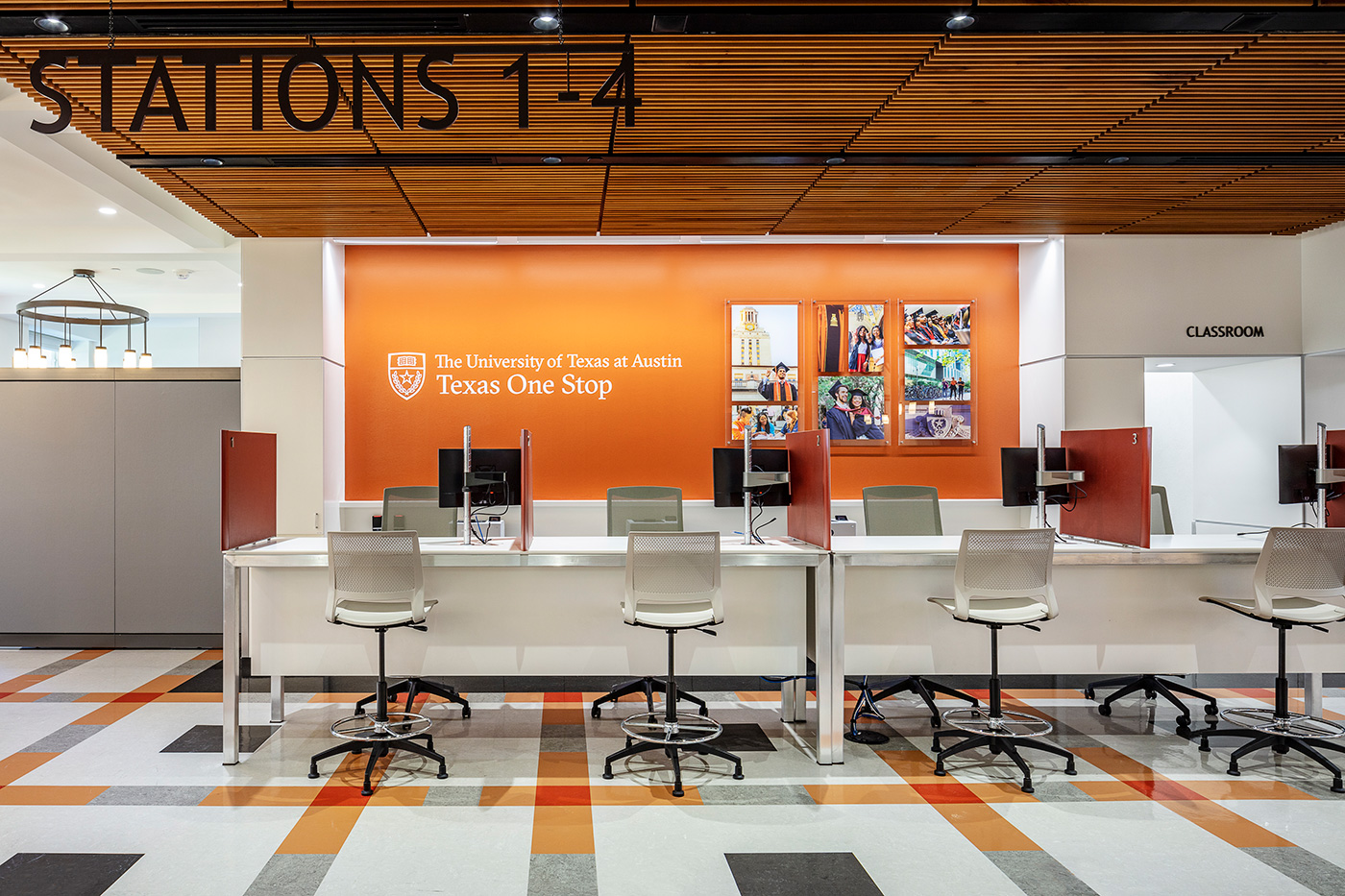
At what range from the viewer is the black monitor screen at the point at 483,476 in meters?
4.89

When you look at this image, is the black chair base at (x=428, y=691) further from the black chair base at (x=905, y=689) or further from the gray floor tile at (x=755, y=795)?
the black chair base at (x=905, y=689)

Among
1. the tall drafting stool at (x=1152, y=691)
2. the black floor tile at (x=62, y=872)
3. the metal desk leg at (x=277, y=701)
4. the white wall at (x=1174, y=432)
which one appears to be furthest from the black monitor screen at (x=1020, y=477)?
the black floor tile at (x=62, y=872)

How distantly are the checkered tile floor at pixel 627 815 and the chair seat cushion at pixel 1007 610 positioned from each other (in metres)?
0.82

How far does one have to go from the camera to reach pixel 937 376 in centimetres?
741

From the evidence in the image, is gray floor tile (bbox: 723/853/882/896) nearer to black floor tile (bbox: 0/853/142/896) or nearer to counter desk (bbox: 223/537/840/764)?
counter desk (bbox: 223/537/840/764)

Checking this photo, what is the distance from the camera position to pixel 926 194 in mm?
5703

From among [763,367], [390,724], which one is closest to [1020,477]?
[763,367]

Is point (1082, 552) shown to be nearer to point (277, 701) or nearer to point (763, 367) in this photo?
point (763, 367)

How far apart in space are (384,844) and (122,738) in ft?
7.60

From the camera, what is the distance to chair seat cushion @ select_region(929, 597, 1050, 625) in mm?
4113

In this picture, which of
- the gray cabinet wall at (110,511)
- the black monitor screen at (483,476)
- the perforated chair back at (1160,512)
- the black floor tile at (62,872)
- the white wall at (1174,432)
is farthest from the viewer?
the white wall at (1174,432)

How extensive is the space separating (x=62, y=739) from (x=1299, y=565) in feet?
22.3

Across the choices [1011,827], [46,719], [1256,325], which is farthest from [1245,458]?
[46,719]

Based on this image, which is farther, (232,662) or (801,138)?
(801,138)
